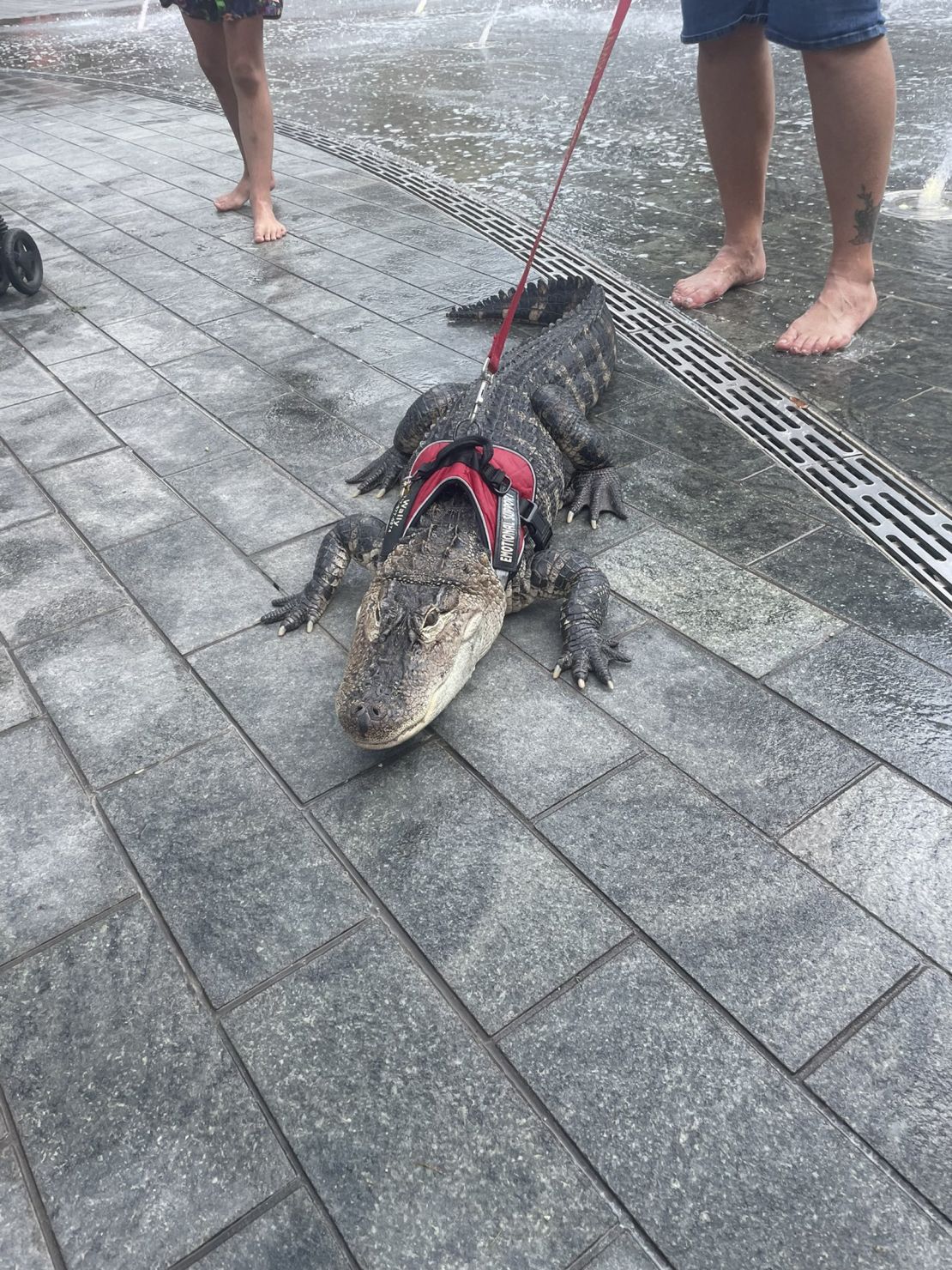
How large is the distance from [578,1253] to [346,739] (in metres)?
1.42

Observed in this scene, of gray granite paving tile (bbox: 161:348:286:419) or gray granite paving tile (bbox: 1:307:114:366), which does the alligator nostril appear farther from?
gray granite paving tile (bbox: 1:307:114:366)

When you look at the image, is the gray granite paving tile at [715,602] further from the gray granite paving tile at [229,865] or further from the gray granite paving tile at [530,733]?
the gray granite paving tile at [229,865]

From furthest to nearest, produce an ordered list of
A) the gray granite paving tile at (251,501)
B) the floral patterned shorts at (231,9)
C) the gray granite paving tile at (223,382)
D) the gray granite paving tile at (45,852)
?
the floral patterned shorts at (231,9)
the gray granite paving tile at (223,382)
the gray granite paving tile at (251,501)
the gray granite paving tile at (45,852)

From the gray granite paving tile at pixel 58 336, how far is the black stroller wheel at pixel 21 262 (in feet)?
0.68

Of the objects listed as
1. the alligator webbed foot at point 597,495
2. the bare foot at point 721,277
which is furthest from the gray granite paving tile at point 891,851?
the bare foot at point 721,277

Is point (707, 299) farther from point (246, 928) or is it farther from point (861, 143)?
point (246, 928)

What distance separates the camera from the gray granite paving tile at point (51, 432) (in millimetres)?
4160

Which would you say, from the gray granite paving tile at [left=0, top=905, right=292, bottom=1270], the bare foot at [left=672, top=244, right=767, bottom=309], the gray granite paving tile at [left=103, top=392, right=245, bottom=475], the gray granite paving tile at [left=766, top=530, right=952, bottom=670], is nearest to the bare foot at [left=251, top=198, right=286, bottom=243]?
the gray granite paving tile at [left=103, top=392, right=245, bottom=475]

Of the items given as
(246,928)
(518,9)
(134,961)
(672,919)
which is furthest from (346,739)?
(518,9)

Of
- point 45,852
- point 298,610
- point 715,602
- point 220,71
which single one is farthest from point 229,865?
point 220,71

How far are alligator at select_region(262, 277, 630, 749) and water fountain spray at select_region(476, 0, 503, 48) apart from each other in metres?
10.6

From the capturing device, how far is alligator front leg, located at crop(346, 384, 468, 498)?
382 cm

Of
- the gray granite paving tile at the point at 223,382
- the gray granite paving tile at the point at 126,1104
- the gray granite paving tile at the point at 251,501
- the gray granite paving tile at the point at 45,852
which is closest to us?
the gray granite paving tile at the point at 126,1104

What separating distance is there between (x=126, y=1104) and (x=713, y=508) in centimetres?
276
